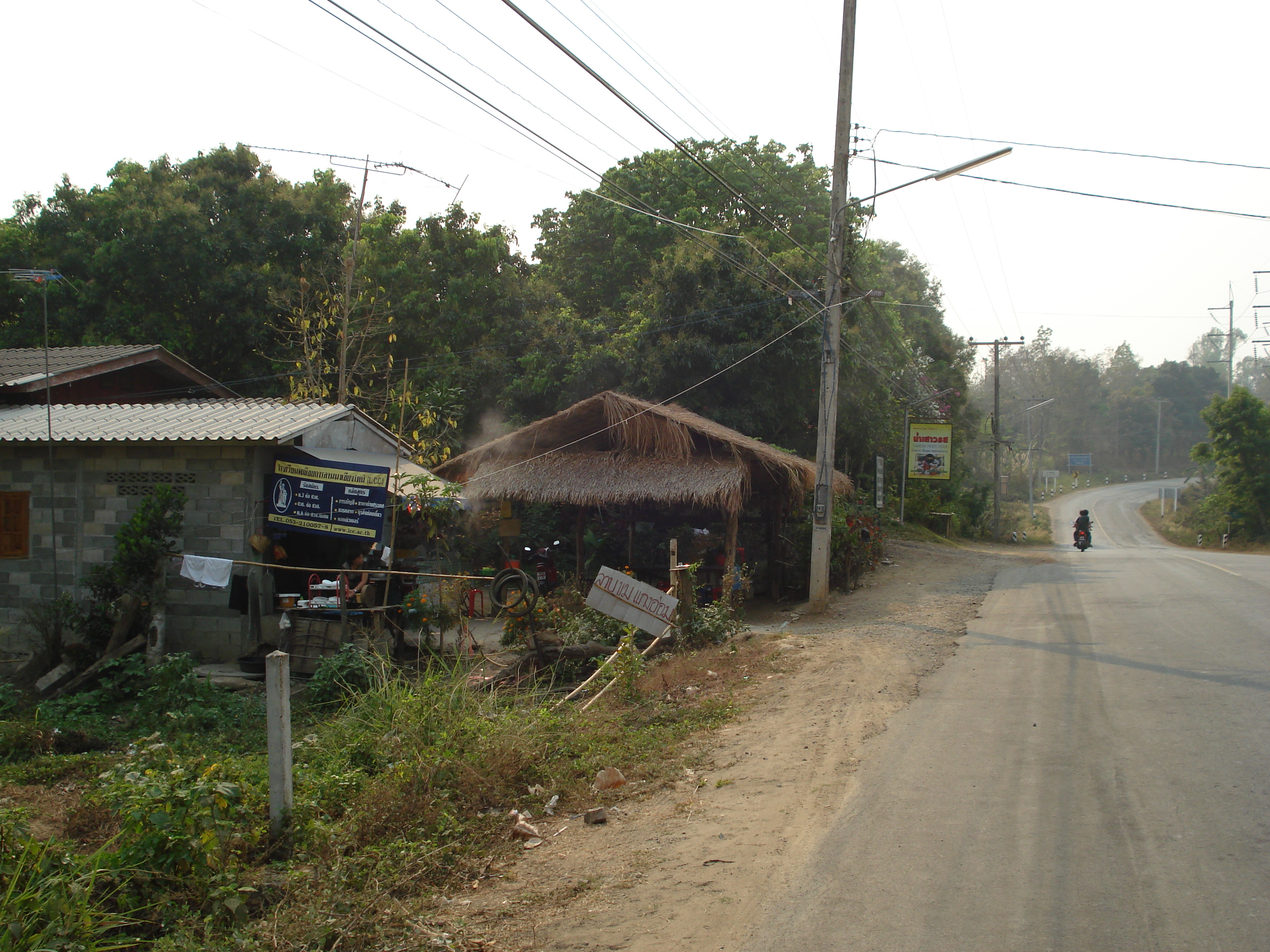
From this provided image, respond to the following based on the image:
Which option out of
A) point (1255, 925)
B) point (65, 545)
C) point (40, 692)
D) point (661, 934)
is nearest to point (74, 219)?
point (65, 545)

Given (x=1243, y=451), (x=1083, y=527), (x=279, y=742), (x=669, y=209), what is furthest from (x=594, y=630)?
(x=1243, y=451)

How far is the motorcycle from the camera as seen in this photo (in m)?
16.2

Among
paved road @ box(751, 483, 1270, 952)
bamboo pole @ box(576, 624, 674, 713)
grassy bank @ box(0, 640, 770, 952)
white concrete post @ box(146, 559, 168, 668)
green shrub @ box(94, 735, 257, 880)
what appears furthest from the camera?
white concrete post @ box(146, 559, 168, 668)

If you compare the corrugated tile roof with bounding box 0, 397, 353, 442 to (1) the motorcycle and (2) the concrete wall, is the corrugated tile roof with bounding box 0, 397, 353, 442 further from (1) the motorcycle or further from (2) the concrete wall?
(1) the motorcycle

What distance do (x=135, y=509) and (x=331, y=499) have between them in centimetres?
282

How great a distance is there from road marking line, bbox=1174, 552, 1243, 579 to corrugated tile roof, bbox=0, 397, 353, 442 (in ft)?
54.5

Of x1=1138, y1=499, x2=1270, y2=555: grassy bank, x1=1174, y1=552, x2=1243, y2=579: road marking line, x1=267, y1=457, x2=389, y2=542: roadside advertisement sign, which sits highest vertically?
x1=267, y1=457, x2=389, y2=542: roadside advertisement sign

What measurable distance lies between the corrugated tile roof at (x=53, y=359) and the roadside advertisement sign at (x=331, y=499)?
20.7ft

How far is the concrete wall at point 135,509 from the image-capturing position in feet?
35.7

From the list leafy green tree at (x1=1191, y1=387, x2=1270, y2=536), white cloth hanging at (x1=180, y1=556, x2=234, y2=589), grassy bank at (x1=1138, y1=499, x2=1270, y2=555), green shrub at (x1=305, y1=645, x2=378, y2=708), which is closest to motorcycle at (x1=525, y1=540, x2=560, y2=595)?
white cloth hanging at (x1=180, y1=556, x2=234, y2=589)

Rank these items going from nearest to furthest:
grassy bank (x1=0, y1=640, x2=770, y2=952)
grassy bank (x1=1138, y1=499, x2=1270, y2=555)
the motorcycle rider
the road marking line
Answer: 1. grassy bank (x1=0, y1=640, x2=770, y2=952)
2. the road marking line
3. the motorcycle rider
4. grassy bank (x1=1138, y1=499, x2=1270, y2=555)

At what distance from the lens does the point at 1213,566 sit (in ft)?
61.6

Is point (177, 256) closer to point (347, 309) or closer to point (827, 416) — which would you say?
point (347, 309)

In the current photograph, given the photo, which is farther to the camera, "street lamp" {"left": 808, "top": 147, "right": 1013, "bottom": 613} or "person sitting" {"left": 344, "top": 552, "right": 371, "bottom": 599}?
"street lamp" {"left": 808, "top": 147, "right": 1013, "bottom": 613}
